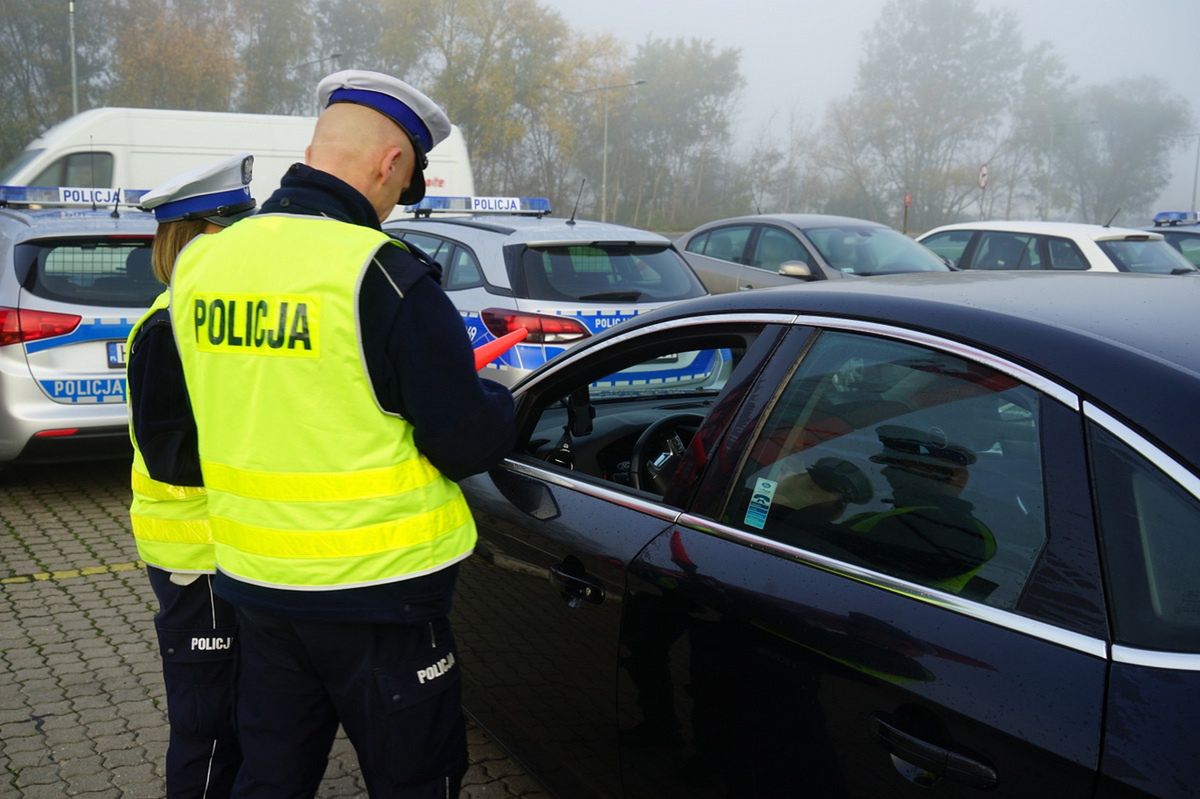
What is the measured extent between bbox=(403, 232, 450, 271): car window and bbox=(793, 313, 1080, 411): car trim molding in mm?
5826

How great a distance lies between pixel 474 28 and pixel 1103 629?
5788 centimetres

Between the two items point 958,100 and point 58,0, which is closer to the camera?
point 58,0

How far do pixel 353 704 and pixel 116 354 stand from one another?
461 centimetres

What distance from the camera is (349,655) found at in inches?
74.0

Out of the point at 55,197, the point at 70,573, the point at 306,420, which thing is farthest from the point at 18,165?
the point at 306,420

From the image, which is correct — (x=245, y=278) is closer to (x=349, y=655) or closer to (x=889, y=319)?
(x=349, y=655)

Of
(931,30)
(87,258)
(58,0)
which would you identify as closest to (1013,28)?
(931,30)

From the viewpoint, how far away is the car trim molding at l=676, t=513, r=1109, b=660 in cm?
154

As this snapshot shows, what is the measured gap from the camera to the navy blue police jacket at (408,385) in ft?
5.86

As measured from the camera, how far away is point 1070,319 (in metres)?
1.84

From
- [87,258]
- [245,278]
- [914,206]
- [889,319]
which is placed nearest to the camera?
[245,278]

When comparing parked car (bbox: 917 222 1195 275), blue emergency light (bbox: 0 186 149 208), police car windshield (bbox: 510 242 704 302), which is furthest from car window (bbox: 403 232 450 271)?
parked car (bbox: 917 222 1195 275)

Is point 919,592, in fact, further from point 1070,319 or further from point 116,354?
point 116,354

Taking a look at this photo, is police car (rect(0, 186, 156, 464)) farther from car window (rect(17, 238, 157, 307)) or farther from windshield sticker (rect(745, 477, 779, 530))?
windshield sticker (rect(745, 477, 779, 530))
